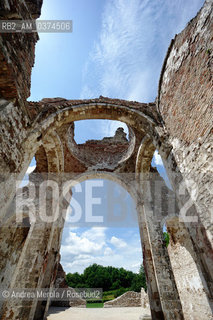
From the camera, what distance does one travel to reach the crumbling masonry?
3.02m

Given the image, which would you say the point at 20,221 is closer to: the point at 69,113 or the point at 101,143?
the point at 69,113

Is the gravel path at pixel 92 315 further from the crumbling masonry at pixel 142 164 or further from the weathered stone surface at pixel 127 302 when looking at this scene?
the weathered stone surface at pixel 127 302

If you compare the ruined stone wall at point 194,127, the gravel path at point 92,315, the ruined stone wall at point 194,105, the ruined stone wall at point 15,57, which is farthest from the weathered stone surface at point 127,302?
the ruined stone wall at point 15,57

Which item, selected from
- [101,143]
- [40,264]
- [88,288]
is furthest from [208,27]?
[88,288]

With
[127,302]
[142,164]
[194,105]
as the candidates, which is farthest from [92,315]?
[194,105]

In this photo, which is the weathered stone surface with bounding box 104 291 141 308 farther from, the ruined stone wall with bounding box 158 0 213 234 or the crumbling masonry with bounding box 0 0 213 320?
the ruined stone wall with bounding box 158 0 213 234

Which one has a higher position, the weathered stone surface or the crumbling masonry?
the crumbling masonry

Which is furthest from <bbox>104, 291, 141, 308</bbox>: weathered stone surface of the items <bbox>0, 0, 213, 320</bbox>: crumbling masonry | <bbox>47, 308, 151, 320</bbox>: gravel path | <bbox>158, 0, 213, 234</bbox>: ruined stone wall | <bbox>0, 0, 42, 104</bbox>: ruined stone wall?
<bbox>0, 0, 42, 104</bbox>: ruined stone wall

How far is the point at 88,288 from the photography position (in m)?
27.9

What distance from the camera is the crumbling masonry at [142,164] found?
3017mm

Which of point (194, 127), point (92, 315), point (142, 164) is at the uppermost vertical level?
point (142, 164)

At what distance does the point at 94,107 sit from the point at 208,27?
3.54 metres

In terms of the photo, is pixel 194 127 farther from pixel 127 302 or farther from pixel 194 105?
pixel 127 302

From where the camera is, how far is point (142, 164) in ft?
25.9
